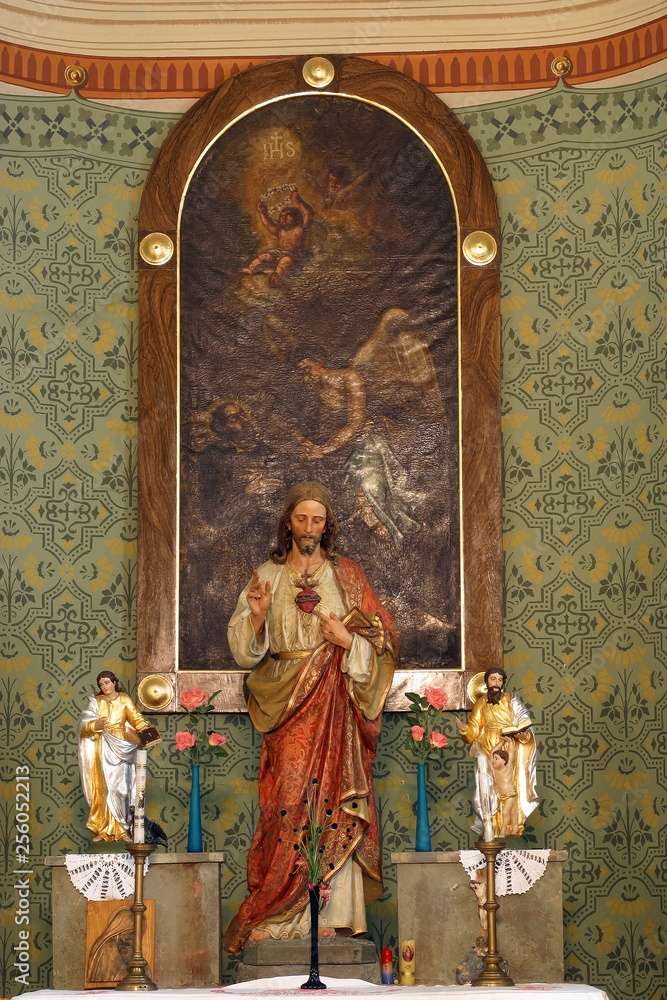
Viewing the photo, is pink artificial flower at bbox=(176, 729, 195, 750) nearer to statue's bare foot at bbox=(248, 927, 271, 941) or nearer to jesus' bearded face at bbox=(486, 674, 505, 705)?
statue's bare foot at bbox=(248, 927, 271, 941)

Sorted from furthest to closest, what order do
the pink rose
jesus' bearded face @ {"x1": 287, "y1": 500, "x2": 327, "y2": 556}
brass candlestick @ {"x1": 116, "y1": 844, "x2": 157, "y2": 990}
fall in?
the pink rose
jesus' bearded face @ {"x1": 287, "y1": 500, "x2": 327, "y2": 556}
brass candlestick @ {"x1": 116, "y1": 844, "x2": 157, "y2": 990}

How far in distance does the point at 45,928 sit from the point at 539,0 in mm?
6282

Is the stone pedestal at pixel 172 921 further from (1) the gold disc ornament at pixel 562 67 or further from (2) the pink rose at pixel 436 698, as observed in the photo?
(1) the gold disc ornament at pixel 562 67

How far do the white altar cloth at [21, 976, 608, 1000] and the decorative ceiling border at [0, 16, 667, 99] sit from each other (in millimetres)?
5329

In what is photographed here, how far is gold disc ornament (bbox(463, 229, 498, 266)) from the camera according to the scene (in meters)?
9.18

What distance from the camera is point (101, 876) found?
7.72m

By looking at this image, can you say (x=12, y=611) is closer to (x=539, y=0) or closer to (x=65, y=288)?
(x=65, y=288)

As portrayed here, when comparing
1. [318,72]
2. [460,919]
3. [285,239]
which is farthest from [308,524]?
[318,72]

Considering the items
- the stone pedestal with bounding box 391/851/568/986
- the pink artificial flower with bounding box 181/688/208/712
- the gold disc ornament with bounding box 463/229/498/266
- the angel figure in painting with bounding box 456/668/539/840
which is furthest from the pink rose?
the gold disc ornament with bounding box 463/229/498/266

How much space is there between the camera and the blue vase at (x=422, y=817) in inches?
319

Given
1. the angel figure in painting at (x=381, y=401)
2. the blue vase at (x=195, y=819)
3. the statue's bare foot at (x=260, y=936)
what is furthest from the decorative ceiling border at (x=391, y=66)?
the statue's bare foot at (x=260, y=936)

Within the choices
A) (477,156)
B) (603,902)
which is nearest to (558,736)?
(603,902)

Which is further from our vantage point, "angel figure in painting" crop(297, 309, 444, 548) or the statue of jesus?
"angel figure in painting" crop(297, 309, 444, 548)

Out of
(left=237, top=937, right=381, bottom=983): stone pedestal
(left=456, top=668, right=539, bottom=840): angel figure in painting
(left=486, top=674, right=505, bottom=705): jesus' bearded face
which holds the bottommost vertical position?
(left=237, top=937, right=381, bottom=983): stone pedestal
